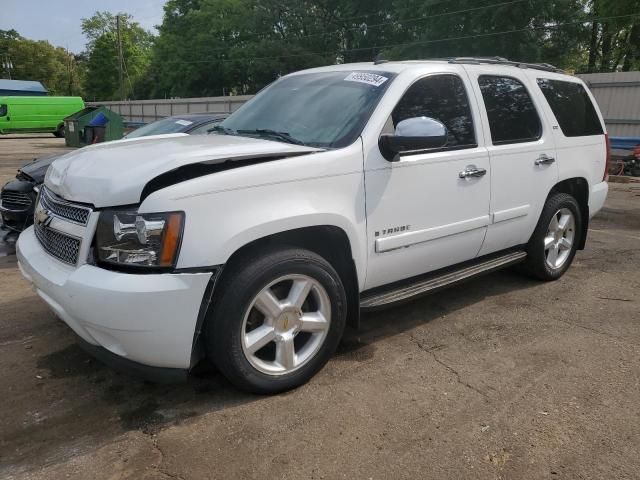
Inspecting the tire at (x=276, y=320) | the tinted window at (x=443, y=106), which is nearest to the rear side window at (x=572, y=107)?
the tinted window at (x=443, y=106)

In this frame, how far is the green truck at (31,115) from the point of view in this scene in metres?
29.7

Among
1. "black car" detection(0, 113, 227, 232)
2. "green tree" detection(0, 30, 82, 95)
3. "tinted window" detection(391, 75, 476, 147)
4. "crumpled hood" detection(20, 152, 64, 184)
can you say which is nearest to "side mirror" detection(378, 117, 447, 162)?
"tinted window" detection(391, 75, 476, 147)

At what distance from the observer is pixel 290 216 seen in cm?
286

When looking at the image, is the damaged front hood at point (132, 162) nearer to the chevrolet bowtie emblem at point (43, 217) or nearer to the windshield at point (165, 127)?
the chevrolet bowtie emblem at point (43, 217)

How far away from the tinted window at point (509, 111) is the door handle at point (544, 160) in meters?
0.16

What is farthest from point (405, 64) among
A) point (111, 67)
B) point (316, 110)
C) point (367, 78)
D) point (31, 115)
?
point (111, 67)

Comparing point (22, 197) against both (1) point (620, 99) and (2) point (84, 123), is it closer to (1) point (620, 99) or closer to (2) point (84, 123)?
(2) point (84, 123)

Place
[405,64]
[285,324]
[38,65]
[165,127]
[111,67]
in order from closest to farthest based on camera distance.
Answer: [285,324] → [405,64] → [165,127] → [111,67] → [38,65]

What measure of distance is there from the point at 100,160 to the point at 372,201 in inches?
61.3

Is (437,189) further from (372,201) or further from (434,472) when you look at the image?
(434,472)

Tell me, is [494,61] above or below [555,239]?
above

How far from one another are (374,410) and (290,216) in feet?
3.76

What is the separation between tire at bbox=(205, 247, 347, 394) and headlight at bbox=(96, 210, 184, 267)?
0.36 metres

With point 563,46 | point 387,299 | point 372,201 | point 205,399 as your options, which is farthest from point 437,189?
point 563,46
